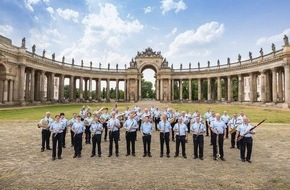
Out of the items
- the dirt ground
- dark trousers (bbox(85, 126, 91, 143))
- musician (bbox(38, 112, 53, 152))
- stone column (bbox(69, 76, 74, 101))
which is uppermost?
stone column (bbox(69, 76, 74, 101))

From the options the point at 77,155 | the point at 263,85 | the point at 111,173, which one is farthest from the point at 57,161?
the point at 263,85

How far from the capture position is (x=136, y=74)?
67938 millimetres

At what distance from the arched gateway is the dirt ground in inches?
Answer: 1375

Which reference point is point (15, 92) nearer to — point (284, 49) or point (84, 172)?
point (84, 172)

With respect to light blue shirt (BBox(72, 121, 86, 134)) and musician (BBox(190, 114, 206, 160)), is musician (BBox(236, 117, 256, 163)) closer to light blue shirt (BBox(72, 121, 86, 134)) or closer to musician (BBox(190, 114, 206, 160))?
musician (BBox(190, 114, 206, 160))

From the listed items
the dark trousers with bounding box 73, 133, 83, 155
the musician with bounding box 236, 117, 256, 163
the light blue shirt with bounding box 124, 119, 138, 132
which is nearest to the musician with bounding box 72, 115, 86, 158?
the dark trousers with bounding box 73, 133, 83, 155

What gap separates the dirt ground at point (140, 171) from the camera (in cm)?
728

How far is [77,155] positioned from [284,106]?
40114 mm

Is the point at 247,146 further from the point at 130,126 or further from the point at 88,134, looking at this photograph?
the point at 88,134

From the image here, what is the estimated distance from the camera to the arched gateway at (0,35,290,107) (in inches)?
1636

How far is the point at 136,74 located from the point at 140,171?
60062 millimetres

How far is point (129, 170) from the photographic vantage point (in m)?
8.83

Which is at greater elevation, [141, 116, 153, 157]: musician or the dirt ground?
[141, 116, 153, 157]: musician

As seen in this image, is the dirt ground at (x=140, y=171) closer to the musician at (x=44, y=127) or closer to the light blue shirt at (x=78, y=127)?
the musician at (x=44, y=127)
